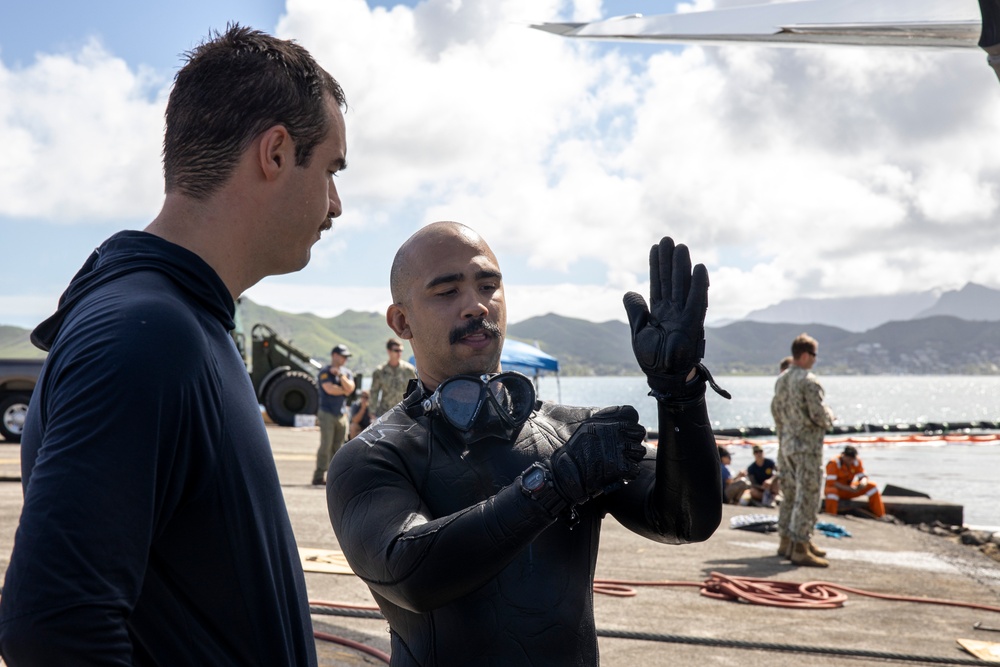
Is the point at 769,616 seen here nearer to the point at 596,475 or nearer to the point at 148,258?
the point at 596,475

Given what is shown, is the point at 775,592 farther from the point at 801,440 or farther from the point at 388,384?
the point at 388,384

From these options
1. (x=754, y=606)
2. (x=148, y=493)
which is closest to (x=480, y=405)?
(x=148, y=493)

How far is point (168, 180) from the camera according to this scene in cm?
151

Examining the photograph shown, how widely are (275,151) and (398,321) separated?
1106mm

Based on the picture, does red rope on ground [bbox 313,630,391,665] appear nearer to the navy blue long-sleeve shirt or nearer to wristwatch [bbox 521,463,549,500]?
wristwatch [bbox 521,463,549,500]

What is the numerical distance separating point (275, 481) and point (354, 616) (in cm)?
488

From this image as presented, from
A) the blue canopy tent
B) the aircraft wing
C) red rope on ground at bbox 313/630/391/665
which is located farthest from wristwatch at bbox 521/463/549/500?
the blue canopy tent

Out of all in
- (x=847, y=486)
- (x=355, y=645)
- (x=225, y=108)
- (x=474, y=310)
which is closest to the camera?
(x=225, y=108)

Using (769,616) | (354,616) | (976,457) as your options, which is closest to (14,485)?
(354,616)

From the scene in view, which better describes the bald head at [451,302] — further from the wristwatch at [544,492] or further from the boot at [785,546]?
the boot at [785,546]

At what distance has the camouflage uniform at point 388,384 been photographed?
11164 mm

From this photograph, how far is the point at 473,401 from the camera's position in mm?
2258

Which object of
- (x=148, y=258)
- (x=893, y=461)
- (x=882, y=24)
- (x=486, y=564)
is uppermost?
(x=882, y=24)

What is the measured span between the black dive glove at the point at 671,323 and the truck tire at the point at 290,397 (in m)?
21.5
